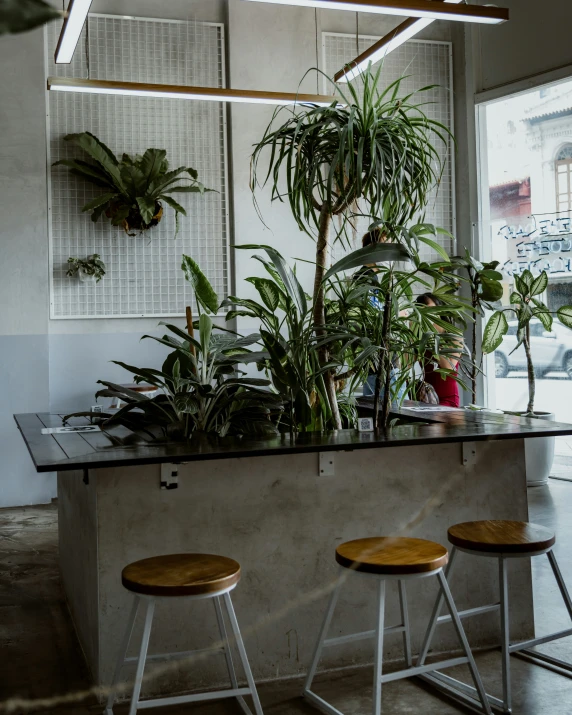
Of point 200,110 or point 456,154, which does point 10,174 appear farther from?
point 456,154

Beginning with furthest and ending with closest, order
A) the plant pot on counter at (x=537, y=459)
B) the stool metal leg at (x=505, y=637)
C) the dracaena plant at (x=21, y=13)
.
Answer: the plant pot on counter at (x=537, y=459)
the stool metal leg at (x=505, y=637)
the dracaena plant at (x=21, y=13)

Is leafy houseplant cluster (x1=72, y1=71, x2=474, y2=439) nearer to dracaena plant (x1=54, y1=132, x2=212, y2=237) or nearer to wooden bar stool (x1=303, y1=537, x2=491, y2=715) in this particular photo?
wooden bar stool (x1=303, y1=537, x2=491, y2=715)

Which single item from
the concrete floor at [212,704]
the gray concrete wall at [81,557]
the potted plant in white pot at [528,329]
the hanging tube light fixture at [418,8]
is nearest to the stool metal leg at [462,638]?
the concrete floor at [212,704]

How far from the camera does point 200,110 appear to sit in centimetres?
688

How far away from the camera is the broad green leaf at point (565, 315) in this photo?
6113mm

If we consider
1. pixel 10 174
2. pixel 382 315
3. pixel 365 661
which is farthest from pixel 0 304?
pixel 365 661

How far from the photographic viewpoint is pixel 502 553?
101 inches

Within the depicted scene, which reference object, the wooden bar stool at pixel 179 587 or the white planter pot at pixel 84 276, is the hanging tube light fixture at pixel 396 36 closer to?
the white planter pot at pixel 84 276

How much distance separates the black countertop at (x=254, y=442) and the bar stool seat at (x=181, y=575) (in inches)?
13.5

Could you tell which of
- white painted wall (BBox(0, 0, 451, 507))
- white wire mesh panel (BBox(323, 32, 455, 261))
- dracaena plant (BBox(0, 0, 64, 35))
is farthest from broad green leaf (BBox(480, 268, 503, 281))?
dracaena plant (BBox(0, 0, 64, 35))

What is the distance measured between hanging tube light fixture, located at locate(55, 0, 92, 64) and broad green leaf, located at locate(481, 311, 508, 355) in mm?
3682

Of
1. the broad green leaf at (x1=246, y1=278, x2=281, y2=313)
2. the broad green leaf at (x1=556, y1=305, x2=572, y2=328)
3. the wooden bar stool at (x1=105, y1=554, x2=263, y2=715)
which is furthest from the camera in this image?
the broad green leaf at (x1=556, y1=305, x2=572, y2=328)

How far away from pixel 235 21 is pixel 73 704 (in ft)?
19.4

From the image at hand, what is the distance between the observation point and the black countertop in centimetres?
260
